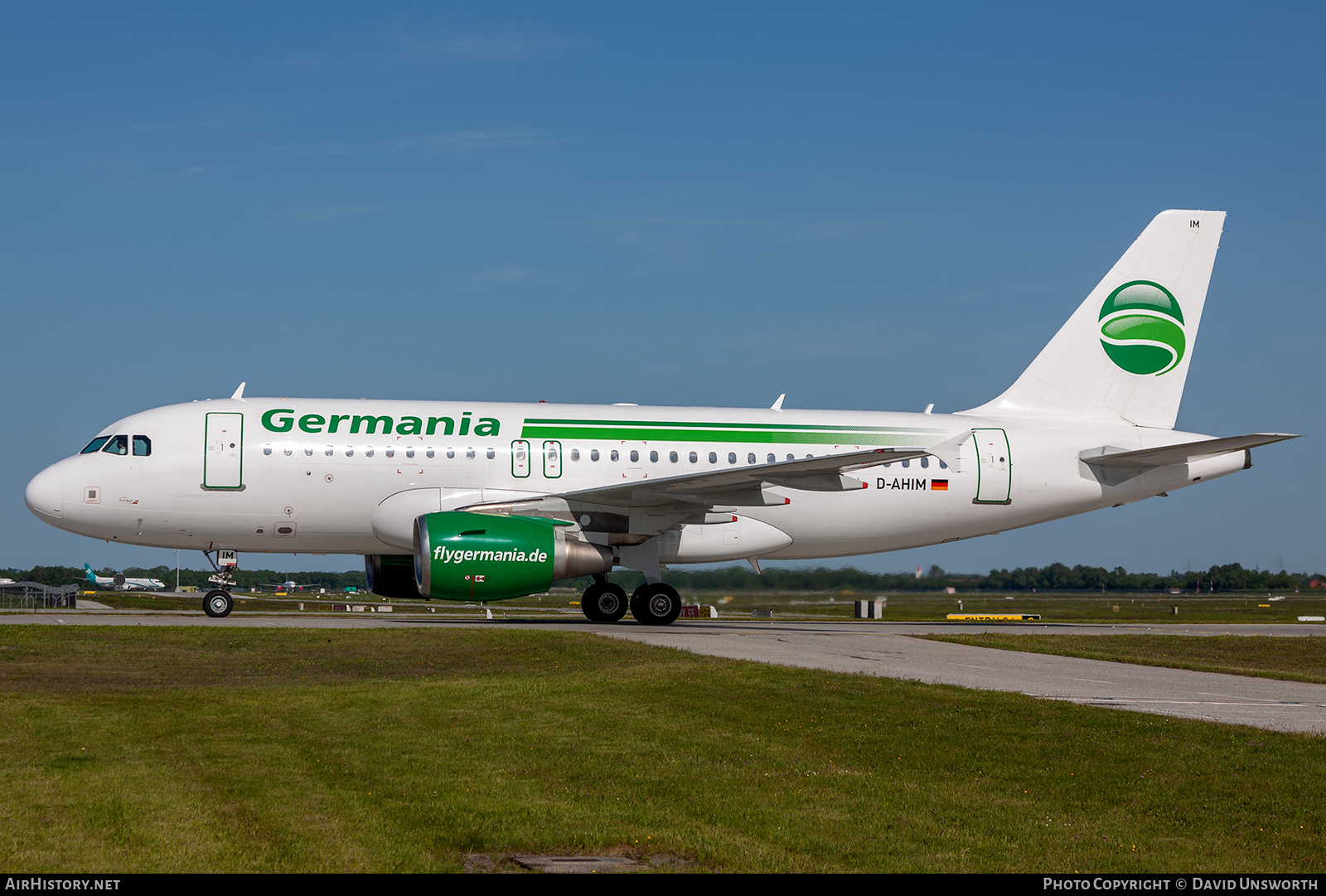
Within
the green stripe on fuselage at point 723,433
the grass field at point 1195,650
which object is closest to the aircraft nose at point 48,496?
the green stripe on fuselage at point 723,433

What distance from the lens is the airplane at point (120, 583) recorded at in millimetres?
100938

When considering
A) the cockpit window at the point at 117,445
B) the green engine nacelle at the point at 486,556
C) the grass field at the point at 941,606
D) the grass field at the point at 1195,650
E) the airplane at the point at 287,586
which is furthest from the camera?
the airplane at the point at 287,586

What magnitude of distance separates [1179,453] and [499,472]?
48.3 feet

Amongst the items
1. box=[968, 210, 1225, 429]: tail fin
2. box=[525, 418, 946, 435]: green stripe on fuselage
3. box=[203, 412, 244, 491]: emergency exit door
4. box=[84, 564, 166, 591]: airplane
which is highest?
box=[968, 210, 1225, 429]: tail fin

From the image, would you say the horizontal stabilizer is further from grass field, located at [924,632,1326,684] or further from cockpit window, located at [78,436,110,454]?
cockpit window, located at [78,436,110,454]

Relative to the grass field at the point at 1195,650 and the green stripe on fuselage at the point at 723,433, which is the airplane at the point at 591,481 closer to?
the green stripe on fuselage at the point at 723,433

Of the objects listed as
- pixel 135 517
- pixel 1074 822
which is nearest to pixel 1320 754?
pixel 1074 822

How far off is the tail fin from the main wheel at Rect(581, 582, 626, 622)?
32.6 ft

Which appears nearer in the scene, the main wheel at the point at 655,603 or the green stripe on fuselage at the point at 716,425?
the main wheel at the point at 655,603

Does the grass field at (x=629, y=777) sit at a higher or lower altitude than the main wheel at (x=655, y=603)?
lower

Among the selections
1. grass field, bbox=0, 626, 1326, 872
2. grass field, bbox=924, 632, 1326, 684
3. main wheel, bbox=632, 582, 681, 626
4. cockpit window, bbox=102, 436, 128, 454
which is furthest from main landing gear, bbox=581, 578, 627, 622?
grass field, bbox=0, 626, 1326, 872

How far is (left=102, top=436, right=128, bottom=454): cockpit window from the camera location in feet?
75.2

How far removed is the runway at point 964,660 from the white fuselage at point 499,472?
1.95 metres

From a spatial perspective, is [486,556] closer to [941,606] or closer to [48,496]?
[48,496]
